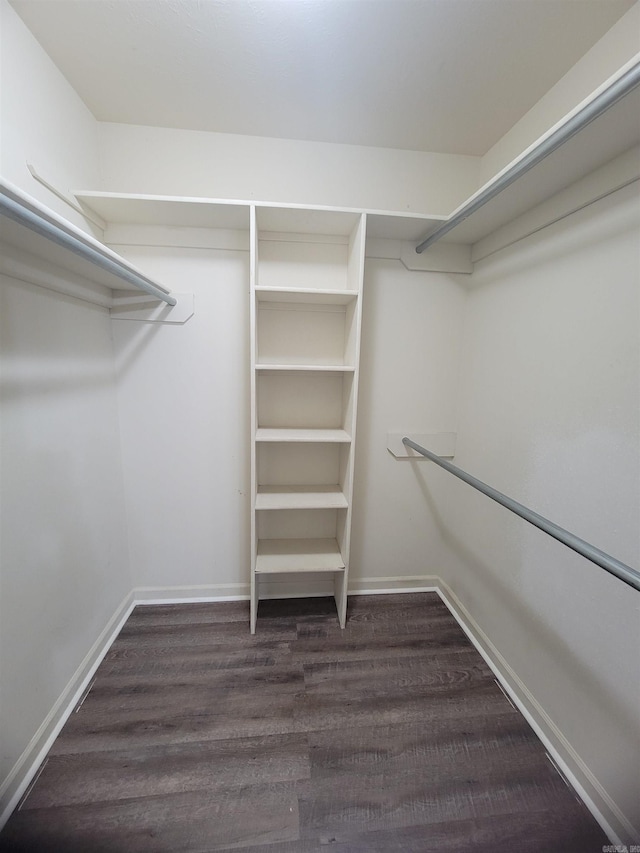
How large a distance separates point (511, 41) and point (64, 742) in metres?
3.08

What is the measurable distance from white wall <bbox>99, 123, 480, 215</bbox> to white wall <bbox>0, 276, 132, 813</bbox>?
77cm

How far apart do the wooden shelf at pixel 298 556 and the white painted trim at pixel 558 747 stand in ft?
2.76

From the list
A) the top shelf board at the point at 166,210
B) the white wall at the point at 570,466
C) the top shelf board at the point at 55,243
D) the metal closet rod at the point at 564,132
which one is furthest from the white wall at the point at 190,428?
the white wall at the point at 570,466

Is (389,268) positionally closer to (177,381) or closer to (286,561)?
(177,381)

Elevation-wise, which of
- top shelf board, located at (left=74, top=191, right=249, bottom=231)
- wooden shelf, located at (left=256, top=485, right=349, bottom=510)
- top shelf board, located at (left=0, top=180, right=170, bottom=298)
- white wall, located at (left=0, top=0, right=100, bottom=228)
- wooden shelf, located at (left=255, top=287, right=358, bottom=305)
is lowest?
wooden shelf, located at (left=256, top=485, right=349, bottom=510)

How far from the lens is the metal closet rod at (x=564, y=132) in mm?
712

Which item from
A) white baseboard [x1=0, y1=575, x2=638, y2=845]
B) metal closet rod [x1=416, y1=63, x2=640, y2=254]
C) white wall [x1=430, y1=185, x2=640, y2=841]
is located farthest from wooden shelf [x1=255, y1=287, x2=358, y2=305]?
white baseboard [x1=0, y1=575, x2=638, y2=845]

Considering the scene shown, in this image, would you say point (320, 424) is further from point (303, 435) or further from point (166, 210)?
point (166, 210)

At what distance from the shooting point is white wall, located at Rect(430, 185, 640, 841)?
39.5 inches

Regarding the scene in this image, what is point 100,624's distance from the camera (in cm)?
159

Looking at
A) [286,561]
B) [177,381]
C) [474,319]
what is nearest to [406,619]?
[286,561]

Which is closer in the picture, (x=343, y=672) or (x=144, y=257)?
(x=343, y=672)

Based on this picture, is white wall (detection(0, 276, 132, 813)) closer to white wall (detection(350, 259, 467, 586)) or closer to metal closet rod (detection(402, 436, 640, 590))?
white wall (detection(350, 259, 467, 586))

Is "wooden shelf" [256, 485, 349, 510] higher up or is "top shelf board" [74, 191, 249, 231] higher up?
"top shelf board" [74, 191, 249, 231]
